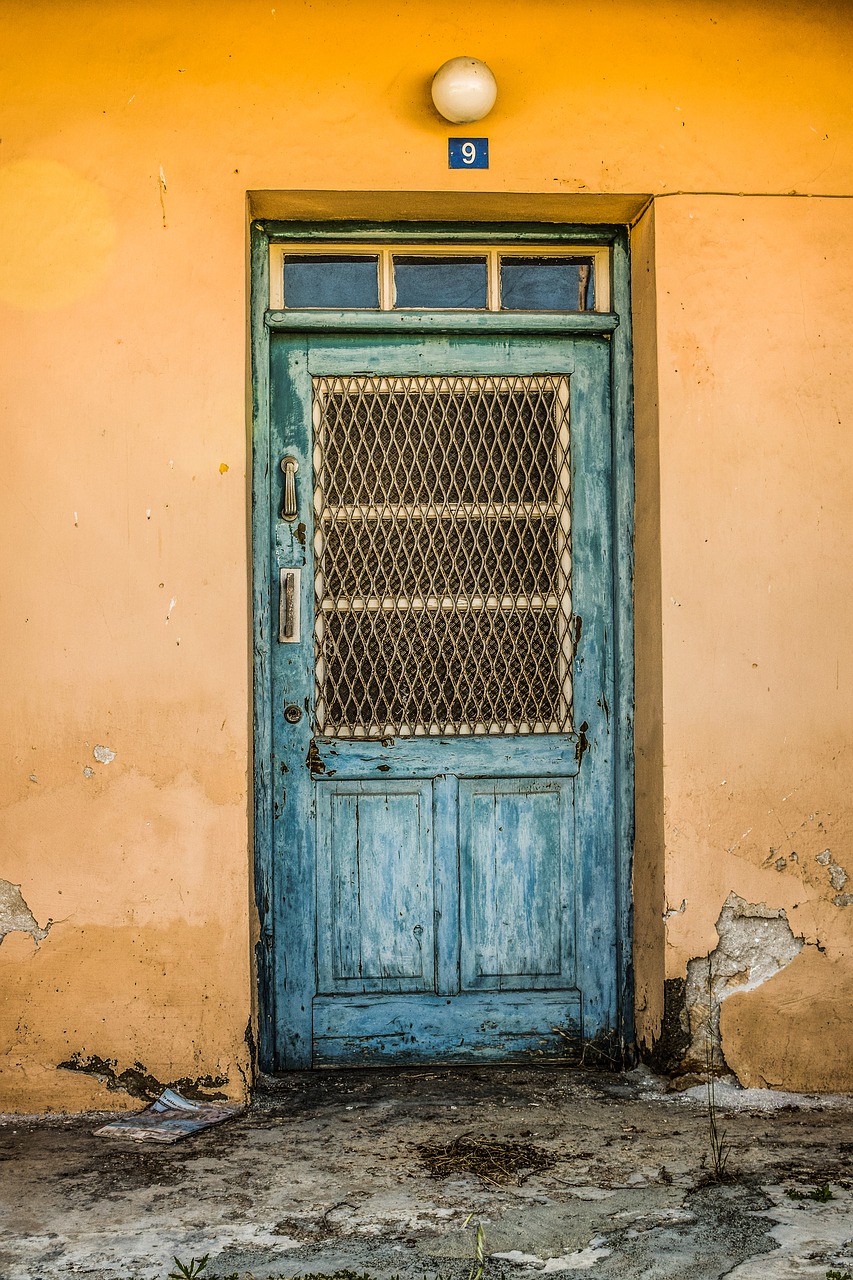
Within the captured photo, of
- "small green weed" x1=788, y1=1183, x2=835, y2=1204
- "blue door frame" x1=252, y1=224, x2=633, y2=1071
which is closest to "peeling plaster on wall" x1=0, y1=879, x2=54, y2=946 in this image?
"blue door frame" x1=252, y1=224, x2=633, y2=1071

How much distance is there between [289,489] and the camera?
11.9 feet

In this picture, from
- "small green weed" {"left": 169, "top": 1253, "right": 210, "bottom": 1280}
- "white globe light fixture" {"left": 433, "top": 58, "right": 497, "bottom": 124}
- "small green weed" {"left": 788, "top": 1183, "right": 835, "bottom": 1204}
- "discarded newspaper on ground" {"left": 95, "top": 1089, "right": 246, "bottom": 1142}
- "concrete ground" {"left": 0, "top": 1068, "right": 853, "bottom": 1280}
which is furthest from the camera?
"white globe light fixture" {"left": 433, "top": 58, "right": 497, "bottom": 124}

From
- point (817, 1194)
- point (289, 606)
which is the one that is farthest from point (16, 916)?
point (817, 1194)

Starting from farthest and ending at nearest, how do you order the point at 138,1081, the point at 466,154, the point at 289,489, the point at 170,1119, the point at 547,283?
the point at 547,283, the point at 289,489, the point at 466,154, the point at 138,1081, the point at 170,1119

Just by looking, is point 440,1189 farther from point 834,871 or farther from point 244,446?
point 244,446

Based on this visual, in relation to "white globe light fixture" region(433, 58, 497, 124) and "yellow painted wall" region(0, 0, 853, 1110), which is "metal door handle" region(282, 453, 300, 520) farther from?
"white globe light fixture" region(433, 58, 497, 124)

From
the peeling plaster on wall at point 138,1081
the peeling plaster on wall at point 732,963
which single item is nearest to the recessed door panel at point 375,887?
the peeling plaster on wall at point 138,1081

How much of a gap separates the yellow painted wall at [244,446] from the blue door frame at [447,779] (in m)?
0.21

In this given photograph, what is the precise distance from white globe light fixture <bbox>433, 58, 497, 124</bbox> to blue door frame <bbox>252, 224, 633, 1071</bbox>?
0.43 m

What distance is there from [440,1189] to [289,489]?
2196 mm

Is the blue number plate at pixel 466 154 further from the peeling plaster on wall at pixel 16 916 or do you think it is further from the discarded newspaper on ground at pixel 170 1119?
the discarded newspaper on ground at pixel 170 1119

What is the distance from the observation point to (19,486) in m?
3.37

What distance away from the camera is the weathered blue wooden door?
3.63m

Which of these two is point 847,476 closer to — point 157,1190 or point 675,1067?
point 675,1067
